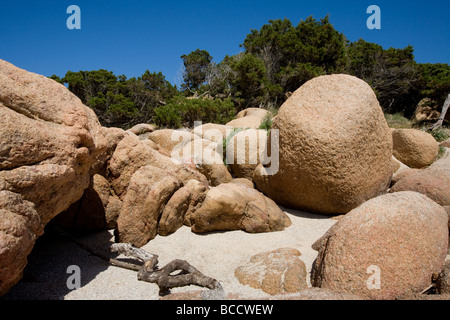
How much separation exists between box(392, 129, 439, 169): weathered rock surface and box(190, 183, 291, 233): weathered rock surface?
20.1 ft

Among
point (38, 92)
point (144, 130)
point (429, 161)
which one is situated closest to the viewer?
point (38, 92)

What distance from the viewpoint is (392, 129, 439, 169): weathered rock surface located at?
8.51 metres

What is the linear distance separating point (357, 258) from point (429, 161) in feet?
25.3

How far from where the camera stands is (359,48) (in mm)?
20484

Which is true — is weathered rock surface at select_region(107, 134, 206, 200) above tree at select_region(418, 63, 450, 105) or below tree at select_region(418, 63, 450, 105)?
below

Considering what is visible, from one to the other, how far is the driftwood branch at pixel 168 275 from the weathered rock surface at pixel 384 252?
1.13 m

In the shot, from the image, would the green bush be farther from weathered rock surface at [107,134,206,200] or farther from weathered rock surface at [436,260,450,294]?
weathered rock surface at [436,260,450,294]

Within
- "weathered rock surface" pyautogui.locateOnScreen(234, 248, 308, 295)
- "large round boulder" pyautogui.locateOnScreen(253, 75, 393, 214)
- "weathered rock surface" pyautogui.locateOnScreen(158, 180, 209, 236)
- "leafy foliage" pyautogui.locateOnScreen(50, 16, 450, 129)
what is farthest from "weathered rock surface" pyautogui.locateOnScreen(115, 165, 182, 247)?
"leafy foliage" pyautogui.locateOnScreen(50, 16, 450, 129)

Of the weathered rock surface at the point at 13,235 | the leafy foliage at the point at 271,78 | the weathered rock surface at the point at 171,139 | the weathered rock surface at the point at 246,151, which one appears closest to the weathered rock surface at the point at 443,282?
the weathered rock surface at the point at 13,235

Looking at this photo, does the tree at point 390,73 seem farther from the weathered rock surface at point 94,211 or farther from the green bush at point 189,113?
the weathered rock surface at point 94,211

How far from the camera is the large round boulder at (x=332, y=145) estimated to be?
15.0 feet

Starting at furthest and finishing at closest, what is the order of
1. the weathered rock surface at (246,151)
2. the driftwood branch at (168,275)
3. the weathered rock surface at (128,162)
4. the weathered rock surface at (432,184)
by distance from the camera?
the weathered rock surface at (246,151)
the weathered rock surface at (432,184)
the weathered rock surface at (128,162)
the driftwood branch at (168,275)
